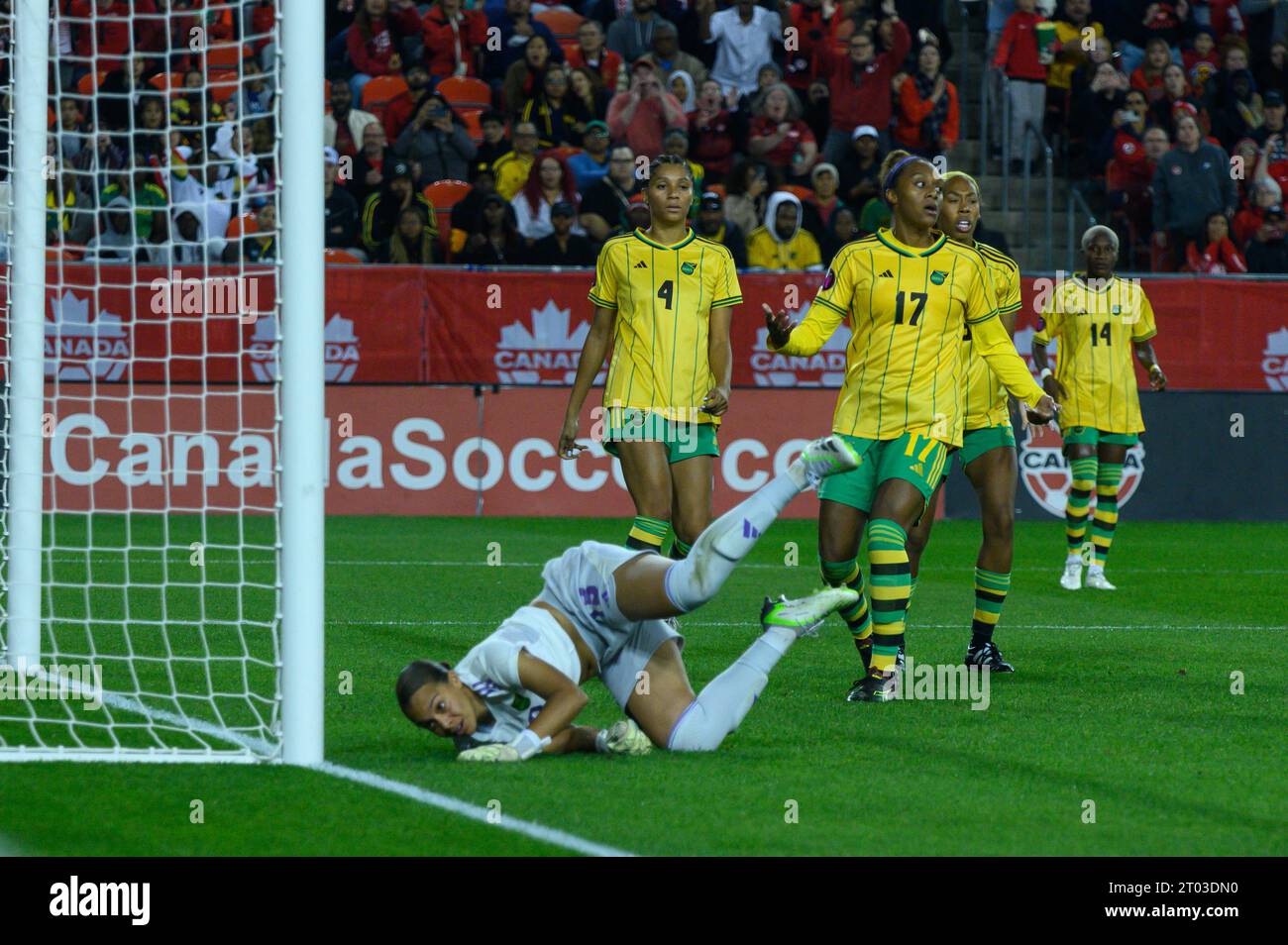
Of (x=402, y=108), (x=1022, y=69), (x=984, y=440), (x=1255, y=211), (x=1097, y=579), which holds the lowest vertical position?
(x=1097, y=579)

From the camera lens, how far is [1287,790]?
554 centimetres

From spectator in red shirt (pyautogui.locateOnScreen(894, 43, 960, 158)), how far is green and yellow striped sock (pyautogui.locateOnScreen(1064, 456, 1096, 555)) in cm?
759

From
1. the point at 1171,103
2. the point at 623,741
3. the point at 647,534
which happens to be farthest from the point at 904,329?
the point at 1171,103

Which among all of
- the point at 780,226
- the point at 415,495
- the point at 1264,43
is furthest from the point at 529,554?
the point at 1264,43

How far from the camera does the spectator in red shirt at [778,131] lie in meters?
19.5

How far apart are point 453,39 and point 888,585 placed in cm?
1403

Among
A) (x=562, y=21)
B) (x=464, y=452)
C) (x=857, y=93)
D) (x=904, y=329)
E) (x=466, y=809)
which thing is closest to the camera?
(x=466, y=809)

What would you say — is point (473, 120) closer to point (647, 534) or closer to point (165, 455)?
point (647, 534)

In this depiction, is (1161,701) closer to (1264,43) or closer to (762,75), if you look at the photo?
(762,75)

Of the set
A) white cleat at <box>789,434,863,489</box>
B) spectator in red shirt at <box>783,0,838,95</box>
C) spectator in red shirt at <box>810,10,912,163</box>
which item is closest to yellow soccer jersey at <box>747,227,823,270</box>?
spectator in red shirt at <box>810,10,912,163</box>

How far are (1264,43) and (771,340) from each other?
16.4 meters

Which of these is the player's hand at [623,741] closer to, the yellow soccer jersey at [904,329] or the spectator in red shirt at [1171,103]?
the yellow soccer jersey at [904,329]

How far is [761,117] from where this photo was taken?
64.3ft

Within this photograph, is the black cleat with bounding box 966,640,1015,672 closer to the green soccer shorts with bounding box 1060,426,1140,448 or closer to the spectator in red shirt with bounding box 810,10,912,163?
the green soccer shorts with bounding box 1060,426,1140,448
